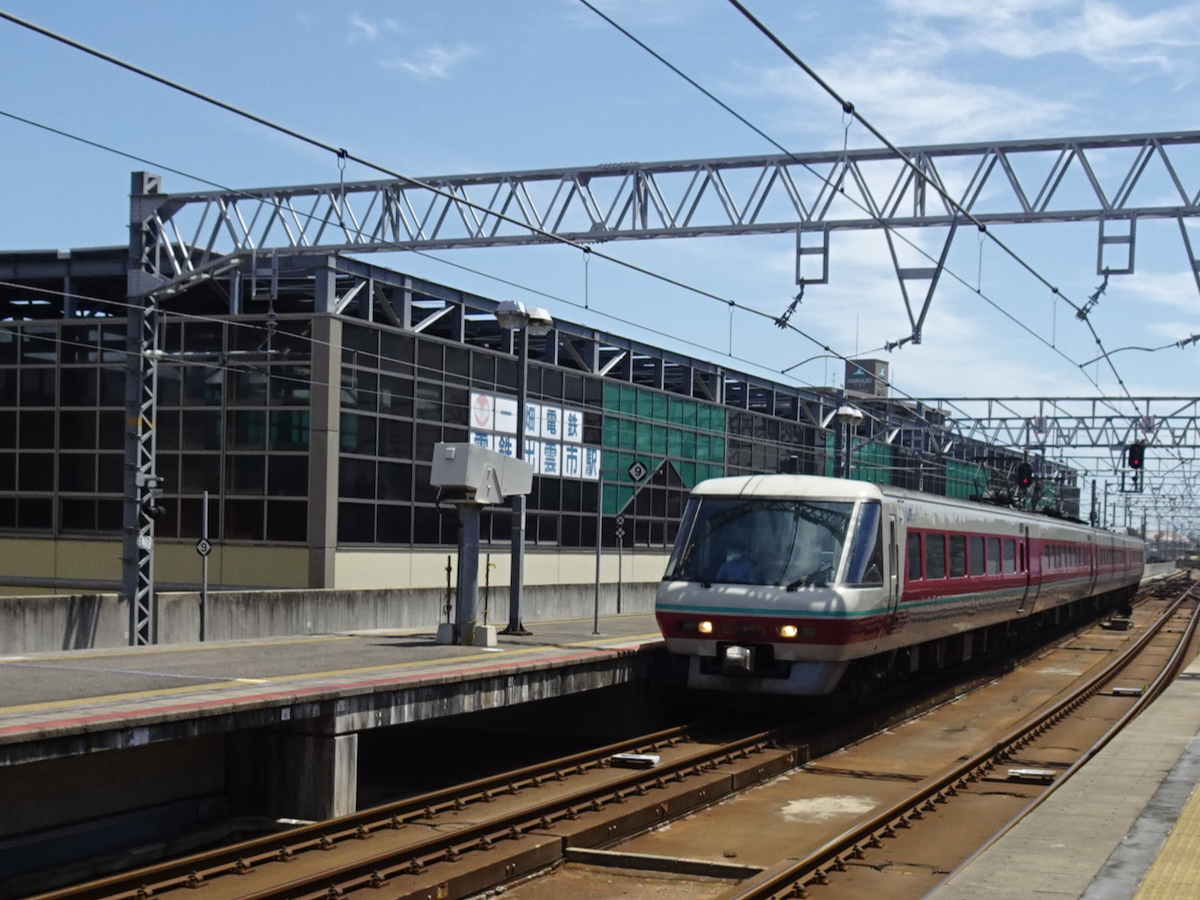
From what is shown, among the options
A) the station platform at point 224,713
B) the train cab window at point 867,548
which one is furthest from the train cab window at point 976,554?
the station platform at point 224,713

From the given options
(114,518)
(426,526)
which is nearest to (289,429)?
(426,526)

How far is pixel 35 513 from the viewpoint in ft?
117

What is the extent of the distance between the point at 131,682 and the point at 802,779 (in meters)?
6.72

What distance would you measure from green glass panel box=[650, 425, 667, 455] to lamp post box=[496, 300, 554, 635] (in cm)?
2589

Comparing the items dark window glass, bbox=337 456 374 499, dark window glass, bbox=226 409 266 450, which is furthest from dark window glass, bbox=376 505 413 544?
dark window glass, bbox=226 409 266 450

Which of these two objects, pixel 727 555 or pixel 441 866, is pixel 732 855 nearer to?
pixel 441 866

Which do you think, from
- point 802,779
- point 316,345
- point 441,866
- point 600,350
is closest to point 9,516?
point 316,345

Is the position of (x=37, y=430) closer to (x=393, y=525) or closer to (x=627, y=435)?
(x=393, y=525)

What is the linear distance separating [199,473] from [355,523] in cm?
387

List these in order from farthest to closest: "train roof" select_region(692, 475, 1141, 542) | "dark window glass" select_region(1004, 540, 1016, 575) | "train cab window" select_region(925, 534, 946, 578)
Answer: "dark window glass" select_region(1004, 540, 1016, 575), "train cab window" select_region(925, 534, 946, 578), "train roof" select_region(692, 475, 1141, 542)

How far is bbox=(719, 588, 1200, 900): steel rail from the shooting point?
10.0 meters

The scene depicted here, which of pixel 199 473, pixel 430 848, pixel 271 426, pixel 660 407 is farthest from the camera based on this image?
pixel 660 407

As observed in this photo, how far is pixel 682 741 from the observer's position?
17109mm

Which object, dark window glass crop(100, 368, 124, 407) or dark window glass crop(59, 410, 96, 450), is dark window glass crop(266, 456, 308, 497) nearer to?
dark window glass crop(100, 368, 124, 407)
